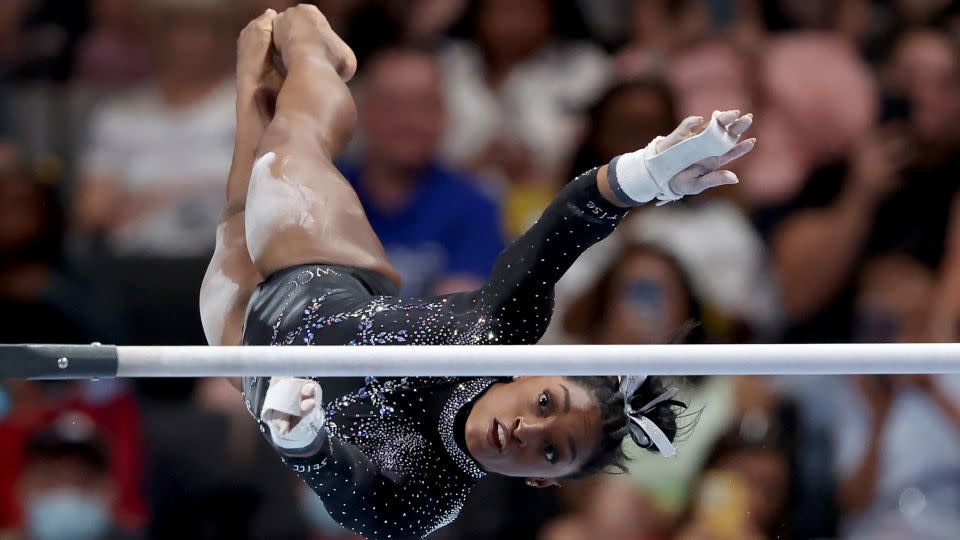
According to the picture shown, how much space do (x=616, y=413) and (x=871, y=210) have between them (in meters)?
2.12

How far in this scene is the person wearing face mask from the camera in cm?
441

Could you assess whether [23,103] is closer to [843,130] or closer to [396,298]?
[396,298]

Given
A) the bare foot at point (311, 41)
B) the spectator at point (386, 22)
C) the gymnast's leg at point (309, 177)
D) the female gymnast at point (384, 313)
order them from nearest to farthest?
1. the female gymnast at point (384, 313)
2. the gymnast's leg at point (309, 177)
3. the bare foot at point (311, 41)
4. the spectator at point (386, 22)

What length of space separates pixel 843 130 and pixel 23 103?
2980 mm

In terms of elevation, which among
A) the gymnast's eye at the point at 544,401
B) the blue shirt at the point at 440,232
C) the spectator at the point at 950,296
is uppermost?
the gymnast's eye at the point at 544,401

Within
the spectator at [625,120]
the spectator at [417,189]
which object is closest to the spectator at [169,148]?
the spectator at [417,189]

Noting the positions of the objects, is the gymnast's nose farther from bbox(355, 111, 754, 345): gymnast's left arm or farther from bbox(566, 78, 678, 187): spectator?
bbox(566, 78, 678, 187): spectator

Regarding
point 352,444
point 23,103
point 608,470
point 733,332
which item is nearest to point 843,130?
point 733,332

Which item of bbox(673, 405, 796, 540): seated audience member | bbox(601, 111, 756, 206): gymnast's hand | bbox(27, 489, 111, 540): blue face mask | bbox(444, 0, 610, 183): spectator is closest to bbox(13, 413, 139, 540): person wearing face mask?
bbox(27, 489, 111, 540): blue face mask

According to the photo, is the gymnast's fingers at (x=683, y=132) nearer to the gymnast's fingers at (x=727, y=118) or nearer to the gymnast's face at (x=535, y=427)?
the gymnast's fingers at (x=727, y=118)

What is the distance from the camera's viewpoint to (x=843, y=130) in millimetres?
4887

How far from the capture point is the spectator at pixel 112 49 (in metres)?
5.10

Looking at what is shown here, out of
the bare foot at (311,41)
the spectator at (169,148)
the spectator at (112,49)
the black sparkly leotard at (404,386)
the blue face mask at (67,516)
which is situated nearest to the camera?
the black sparkly leotard at (404,386)

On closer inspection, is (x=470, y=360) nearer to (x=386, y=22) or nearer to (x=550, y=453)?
(x=550, y=453)
